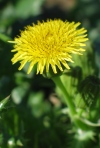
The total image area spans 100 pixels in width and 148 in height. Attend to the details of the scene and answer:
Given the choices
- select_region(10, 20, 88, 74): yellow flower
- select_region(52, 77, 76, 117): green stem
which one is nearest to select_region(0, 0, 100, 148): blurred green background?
select_region(52, 77, 76, 117): green stem

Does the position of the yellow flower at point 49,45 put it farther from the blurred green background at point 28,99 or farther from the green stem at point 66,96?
the blurred green background at point 28,99

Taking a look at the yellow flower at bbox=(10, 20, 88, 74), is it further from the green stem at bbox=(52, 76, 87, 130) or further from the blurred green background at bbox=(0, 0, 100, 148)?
the blurred green background at bbox=(0, 0, 100, 148)

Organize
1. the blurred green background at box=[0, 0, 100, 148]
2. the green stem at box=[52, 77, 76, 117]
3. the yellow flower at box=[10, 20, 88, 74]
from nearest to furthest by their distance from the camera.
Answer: the yellow flower at box=[10, 20, 88, 74] → the green stem at box=[52, 77, 76, 117] → the blurred green background at box=[0, 0, 100, 148]

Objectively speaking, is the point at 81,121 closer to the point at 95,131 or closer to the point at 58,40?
the point at 95,131

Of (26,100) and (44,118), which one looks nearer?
(44,118)

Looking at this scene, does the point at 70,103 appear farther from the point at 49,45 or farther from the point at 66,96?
the point at 49,45

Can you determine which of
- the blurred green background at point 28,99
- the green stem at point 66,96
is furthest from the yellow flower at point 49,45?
the blurred green background at point 28,99

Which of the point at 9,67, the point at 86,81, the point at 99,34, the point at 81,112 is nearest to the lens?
the point at 86,81

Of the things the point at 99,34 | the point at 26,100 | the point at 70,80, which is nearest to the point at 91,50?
the point at 70,80
